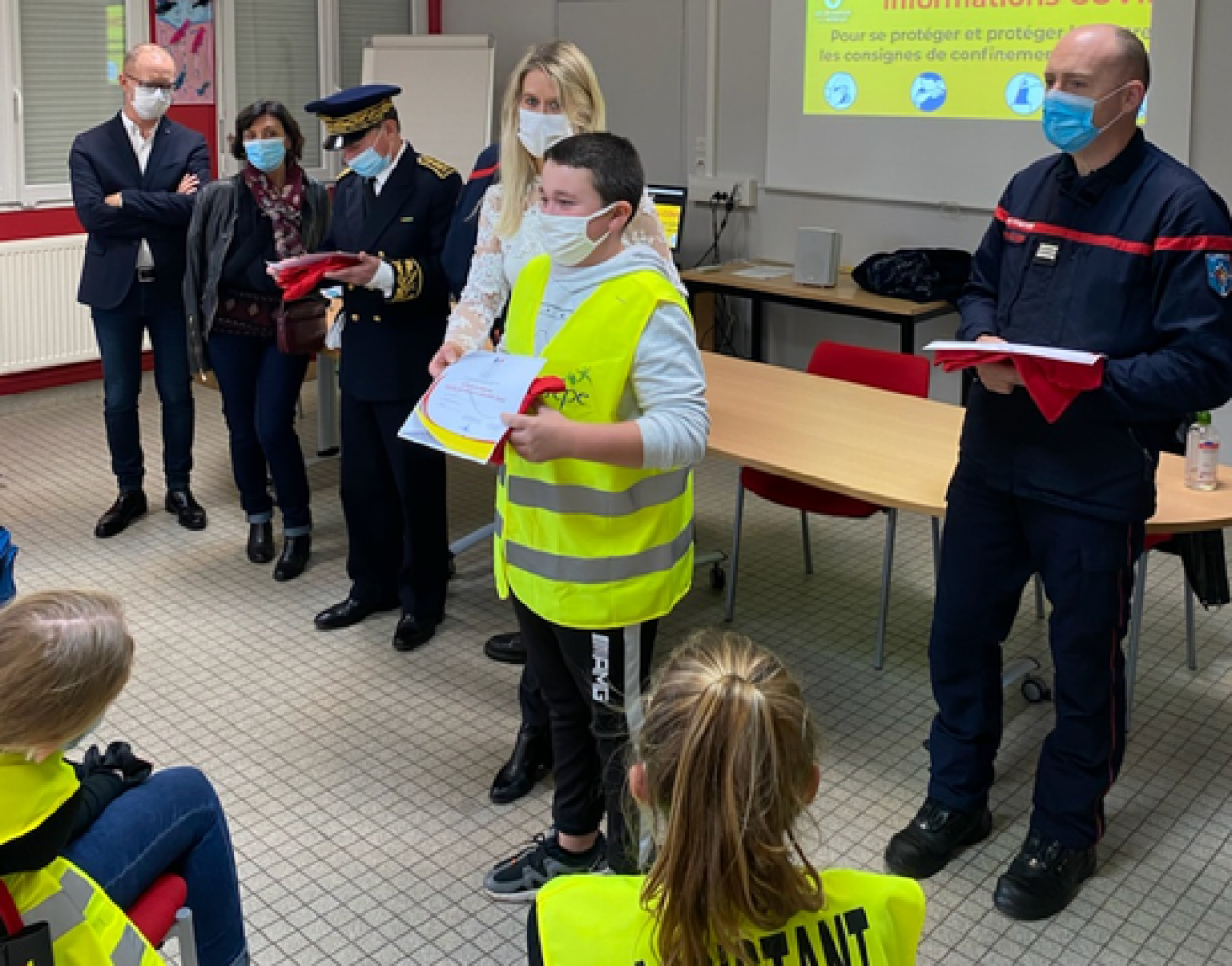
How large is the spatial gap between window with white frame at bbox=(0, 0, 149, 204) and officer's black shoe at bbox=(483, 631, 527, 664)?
405 centimetres

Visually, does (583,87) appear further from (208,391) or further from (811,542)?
(208,391)

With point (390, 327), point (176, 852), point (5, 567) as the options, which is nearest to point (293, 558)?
point (390, 327)

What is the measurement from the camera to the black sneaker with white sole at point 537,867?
8.99 feet

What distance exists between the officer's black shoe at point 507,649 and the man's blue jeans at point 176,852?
1764mm

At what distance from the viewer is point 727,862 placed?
4.38 ft

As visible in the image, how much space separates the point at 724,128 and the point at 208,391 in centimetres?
302

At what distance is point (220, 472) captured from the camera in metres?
5.77

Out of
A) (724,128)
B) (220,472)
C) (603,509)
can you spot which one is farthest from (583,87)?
(724,128)

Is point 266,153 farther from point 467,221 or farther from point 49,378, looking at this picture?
point 49,378

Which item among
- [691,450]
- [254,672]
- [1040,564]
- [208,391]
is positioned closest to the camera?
[691,450]

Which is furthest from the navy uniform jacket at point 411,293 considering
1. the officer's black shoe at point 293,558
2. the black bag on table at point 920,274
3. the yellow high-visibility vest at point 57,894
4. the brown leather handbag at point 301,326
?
the black bag on table at point 920,274

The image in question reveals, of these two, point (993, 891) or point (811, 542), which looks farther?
point (811, 542)

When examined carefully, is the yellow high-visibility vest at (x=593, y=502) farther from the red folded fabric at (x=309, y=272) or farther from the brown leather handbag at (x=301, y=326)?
the brown leather handbag at (x=301, y=326)

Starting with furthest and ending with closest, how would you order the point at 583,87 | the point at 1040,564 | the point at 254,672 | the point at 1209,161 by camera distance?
→ the point at 1209,161
the point at 254,672
the point at 583,87
the point at 1040,564
